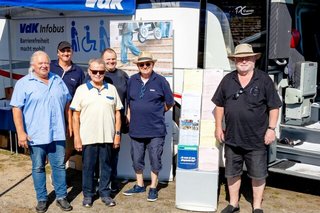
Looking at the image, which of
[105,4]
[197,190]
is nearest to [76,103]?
[197,190]

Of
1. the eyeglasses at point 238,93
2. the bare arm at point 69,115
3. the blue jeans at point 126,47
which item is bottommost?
the bare arm at point 69,115

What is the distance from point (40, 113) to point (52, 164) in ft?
1.86

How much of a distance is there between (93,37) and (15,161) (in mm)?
2004

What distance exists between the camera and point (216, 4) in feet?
17.0

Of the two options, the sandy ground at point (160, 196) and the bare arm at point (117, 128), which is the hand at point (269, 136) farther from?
the bare arm at point (117, 128)

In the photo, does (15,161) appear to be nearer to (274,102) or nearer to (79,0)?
(79,0)

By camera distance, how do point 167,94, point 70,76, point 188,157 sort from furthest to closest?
point 70,76, point 167,94, point 188,157

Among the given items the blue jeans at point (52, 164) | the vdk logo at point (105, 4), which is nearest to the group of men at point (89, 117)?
the blue jeans at point (52, 164)

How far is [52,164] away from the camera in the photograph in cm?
455

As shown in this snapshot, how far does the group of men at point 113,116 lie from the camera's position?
4195 millimetres

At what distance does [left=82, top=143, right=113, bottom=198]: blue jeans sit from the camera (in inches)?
179

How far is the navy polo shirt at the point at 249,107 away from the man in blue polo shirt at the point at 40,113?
1.55 m

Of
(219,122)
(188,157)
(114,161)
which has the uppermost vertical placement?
(219,122)

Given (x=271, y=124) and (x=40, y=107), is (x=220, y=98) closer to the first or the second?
(x=271, y=124)
